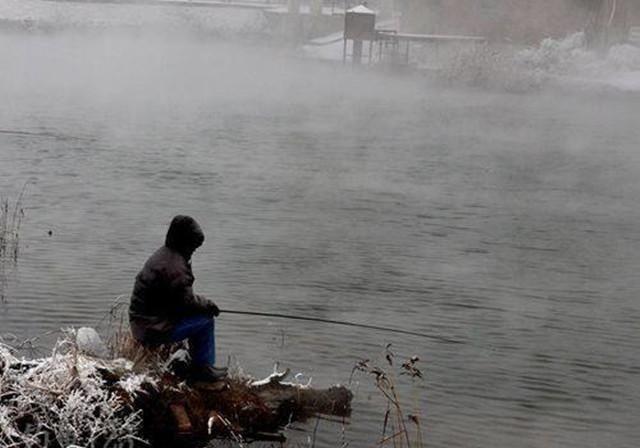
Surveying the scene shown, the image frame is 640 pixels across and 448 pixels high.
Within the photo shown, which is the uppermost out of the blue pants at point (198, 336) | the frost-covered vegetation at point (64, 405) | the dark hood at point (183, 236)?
the dark hood at point (183, 236)

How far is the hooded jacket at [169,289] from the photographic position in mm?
9359

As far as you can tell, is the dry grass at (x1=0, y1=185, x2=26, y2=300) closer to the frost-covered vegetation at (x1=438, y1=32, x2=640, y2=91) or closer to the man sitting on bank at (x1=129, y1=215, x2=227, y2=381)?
the man sitting on bank at (x1=129, y1=215, x2=227, y2=381)

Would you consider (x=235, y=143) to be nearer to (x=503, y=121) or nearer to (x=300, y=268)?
(x=503, y=121)

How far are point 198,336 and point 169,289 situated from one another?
1.58ft

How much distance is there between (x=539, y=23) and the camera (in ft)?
165

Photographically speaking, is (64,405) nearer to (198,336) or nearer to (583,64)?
(198,336)

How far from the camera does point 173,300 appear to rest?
30.8ft

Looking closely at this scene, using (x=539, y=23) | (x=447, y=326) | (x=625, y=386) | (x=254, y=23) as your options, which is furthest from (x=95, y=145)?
(x=254, y=23)

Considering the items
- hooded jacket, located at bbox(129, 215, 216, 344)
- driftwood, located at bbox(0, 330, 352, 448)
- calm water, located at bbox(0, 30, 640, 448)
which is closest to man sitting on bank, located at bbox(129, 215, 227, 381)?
hooded jacket, located at bbox(129, 215, 216, 344)

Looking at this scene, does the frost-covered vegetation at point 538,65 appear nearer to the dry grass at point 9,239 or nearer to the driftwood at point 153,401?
the dry grass at point 9,239

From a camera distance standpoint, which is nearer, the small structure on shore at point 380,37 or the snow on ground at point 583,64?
the snow on ground at point 583,64

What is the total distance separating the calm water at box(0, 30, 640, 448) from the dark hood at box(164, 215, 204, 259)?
1914 mm

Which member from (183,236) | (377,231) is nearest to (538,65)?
(377,231)

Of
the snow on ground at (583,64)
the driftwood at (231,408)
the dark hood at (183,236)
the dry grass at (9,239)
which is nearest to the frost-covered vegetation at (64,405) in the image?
the driftwood at (231,408)
